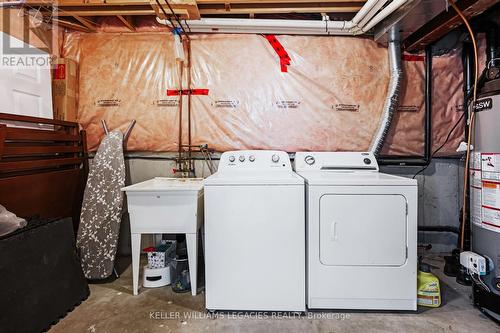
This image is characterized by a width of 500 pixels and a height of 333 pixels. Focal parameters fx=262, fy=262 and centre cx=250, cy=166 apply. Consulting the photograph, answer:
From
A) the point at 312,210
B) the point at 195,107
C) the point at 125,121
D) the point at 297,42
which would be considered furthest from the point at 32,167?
the point at 297,42

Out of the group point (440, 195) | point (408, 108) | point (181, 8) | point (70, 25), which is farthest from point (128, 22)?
point (440, 195)

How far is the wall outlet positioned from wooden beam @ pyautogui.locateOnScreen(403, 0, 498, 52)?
1699 mm

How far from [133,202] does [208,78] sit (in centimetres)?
140

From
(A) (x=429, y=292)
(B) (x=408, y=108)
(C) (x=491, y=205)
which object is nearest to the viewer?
(C) (x=491, y=205)

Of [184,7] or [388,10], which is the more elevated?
[184,7]

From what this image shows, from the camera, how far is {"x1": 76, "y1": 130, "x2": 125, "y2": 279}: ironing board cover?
2.16 m

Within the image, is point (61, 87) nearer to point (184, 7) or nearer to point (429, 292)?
point (184, 7)

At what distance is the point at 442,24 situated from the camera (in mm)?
2025

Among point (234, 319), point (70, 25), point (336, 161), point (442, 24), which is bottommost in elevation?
point (234, 319)

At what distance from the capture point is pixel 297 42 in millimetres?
2561

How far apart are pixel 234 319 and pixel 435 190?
7.59 feet

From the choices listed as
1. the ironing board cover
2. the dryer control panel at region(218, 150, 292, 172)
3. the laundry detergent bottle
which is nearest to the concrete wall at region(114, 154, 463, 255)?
the ironing board cover

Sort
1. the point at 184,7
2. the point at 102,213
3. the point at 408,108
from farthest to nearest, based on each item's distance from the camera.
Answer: the point at 408,108 < the point at 102,213 < the point at 184,7

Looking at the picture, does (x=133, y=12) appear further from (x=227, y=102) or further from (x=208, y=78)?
(x=227, y=102)
